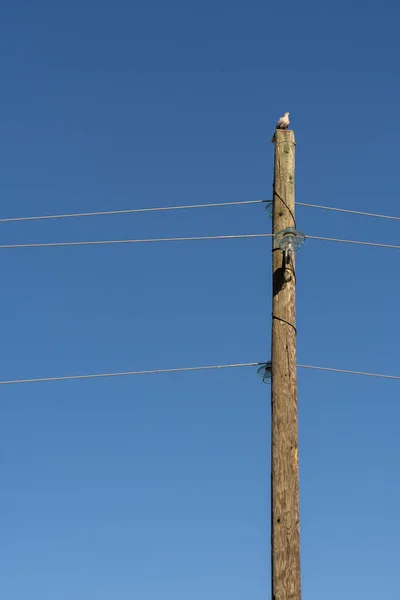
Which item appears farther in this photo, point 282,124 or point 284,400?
point 282,124

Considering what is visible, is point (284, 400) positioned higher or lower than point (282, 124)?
lower

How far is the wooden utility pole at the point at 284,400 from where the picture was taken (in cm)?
754

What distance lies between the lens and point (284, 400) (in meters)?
8.27

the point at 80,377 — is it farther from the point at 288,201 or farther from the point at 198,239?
the point at 288,201

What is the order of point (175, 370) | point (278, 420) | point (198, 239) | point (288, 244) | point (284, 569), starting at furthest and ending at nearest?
point (198, 239), point (175, 370), point (288, 244), point (278, 420), point (284, 569)

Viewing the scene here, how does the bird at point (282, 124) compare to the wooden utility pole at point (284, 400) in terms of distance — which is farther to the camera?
the bird at point (282, 124)

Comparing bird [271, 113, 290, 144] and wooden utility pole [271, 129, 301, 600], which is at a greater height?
bird [271, 113, 290, 144]

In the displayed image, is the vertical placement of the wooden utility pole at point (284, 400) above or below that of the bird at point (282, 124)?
below

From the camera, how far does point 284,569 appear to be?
7.48 m

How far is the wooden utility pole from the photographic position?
7.54 m

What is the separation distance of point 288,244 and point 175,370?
2.35 metres

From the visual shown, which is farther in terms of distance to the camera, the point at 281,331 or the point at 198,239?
the point at 198,239

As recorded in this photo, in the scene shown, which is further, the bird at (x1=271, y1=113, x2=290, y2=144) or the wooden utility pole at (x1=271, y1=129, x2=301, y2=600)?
→ the bird at (x1=271, y1=113, x2=290, y2=144)

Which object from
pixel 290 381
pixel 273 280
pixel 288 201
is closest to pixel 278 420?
pixel 290 381
